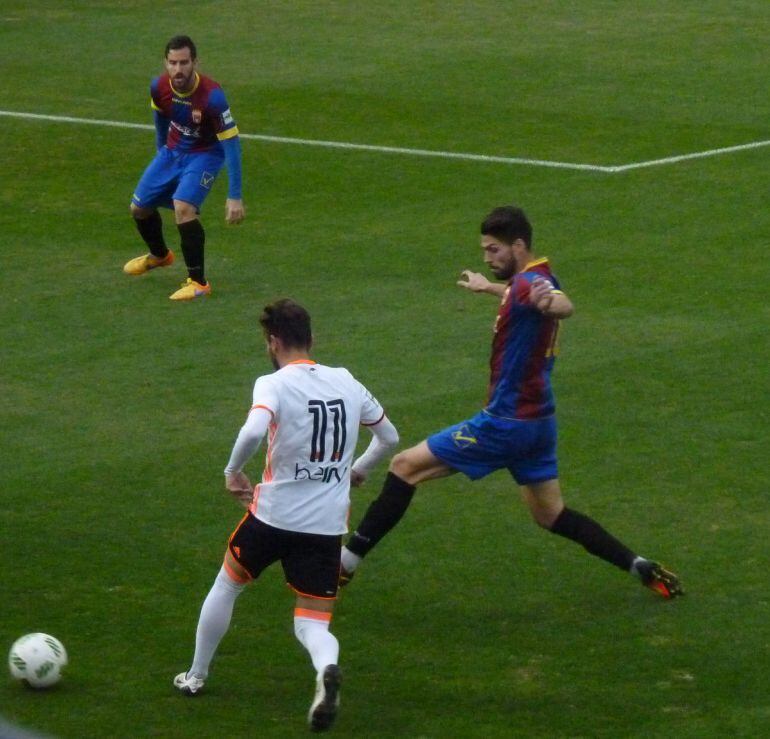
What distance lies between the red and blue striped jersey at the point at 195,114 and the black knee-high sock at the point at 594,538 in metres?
6.44

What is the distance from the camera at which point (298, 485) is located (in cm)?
679

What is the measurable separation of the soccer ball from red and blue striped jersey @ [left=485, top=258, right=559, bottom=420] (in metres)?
2.32

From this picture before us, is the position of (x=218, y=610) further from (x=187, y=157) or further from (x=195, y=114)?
(x=187, y=157)

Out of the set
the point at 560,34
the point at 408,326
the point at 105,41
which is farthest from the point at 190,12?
the point at 408,326

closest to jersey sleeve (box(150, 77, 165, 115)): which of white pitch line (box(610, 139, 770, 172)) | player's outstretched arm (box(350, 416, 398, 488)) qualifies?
white pitch line (box(610, 139, 770, 172))

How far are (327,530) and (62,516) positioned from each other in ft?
9.26

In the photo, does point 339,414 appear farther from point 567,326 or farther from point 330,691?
point 567,326

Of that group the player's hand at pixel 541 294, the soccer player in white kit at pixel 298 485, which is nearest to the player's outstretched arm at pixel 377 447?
the soccer player in white kit at pixel 298 485

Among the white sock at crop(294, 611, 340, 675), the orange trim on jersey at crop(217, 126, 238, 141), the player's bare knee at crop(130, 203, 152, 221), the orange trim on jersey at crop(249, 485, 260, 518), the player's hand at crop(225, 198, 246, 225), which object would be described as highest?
the orange trim on jersey at crop(249, 485, 260, 518)

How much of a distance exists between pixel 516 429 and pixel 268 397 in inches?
62.7

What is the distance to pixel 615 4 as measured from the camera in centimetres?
2855

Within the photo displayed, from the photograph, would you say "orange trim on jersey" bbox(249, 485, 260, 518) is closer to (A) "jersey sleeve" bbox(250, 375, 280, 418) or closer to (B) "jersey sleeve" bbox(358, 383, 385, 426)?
(A) "jersey sleeve" bbox(250, 375, 280, 418)

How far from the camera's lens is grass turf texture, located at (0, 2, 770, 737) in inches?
288

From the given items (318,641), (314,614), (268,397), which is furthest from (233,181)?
(318,641)
